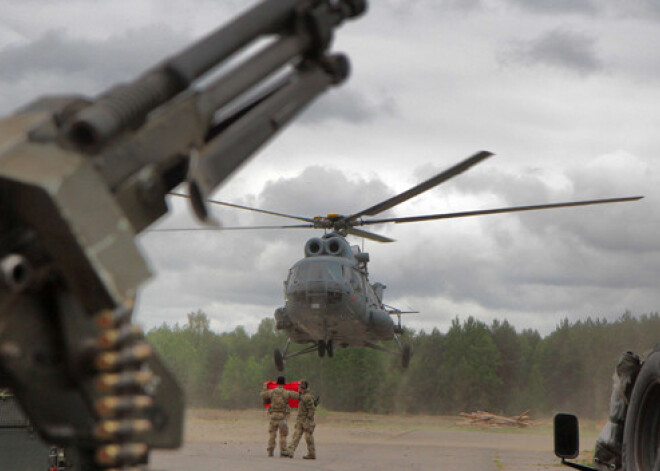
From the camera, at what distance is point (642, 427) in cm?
411

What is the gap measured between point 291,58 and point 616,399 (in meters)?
2.30

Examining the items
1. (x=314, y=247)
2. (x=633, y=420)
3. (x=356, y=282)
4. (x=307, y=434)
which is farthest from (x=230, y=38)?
(x=356, y=282)

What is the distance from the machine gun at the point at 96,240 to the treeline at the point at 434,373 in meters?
52.0

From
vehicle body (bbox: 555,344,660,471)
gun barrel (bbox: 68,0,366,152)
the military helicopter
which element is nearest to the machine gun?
gun barrel (bbox: 68,0,366,152)

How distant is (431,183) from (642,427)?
12400 mm

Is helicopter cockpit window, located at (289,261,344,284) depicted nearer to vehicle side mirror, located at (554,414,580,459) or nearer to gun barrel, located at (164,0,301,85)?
vehicle side mirror, located at (554,414,580,459)

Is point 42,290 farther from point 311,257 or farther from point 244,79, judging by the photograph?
point 311,257

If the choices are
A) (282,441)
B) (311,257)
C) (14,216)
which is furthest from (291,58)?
(311,257)

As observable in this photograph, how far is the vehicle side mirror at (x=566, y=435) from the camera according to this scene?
4.71 meters

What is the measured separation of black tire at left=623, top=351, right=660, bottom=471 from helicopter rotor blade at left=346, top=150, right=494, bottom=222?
36.8ft

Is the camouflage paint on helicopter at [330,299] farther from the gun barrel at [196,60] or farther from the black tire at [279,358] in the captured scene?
the gun barrel at [196,60]

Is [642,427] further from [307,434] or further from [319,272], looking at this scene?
[319,272]

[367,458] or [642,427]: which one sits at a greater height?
[642,427]

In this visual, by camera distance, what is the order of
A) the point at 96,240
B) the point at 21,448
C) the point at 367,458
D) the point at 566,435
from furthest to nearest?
the point at 367,458 < the point at 21,448 < the point at 566,435 < the point at 96,240
